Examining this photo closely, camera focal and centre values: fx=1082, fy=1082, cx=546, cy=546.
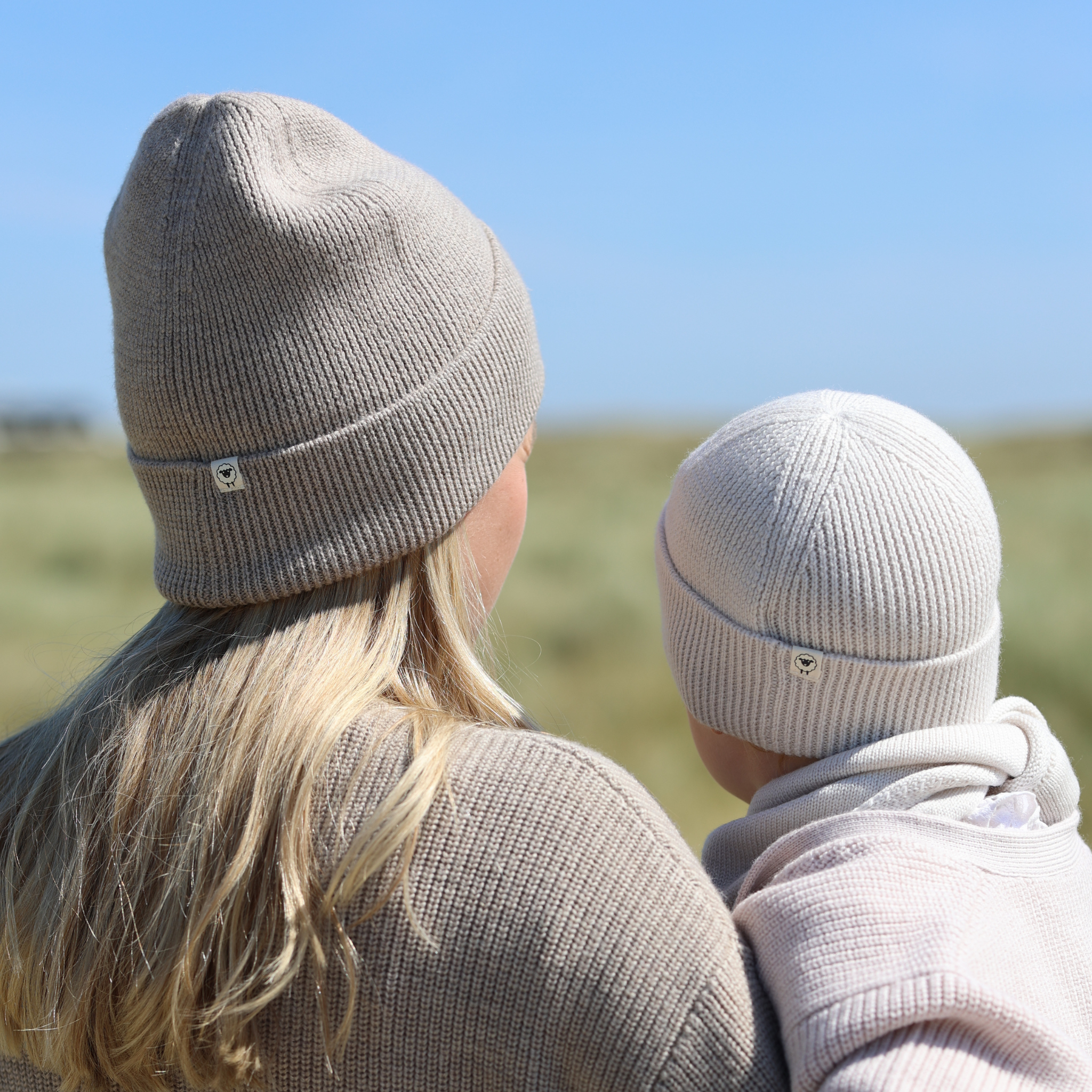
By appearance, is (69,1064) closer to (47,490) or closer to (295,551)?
(295,551)

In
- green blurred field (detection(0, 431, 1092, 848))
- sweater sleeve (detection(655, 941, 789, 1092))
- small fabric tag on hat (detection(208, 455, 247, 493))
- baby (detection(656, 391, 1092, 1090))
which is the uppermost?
small fabric tag on hat (detection(208, 455, 247, 493))

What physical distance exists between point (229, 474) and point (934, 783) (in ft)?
3.80

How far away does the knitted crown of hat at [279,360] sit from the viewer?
1.60 m

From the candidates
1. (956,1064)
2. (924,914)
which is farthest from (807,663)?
(956,1064)

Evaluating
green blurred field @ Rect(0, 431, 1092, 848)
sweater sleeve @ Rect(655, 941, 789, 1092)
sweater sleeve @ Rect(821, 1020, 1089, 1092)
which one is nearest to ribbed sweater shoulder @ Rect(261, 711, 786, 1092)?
sweater sleeve @ Rect(655, 941, 789, 1092)

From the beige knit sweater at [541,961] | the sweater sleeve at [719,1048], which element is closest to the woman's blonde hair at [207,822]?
the beige knit sweater at [541,961]

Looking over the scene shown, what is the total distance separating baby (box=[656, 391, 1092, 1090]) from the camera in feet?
4.32

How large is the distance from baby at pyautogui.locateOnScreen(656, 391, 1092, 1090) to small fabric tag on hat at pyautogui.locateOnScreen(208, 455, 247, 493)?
749 millimetres

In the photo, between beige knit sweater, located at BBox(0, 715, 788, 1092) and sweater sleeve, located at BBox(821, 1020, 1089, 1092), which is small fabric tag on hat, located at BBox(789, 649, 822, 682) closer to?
beige knit sweater, located at BBox(0, 715, 788, 1092)

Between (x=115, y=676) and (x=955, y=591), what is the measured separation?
132 centimetres

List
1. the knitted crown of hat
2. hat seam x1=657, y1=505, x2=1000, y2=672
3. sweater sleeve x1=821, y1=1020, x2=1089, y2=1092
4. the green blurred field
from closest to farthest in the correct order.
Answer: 1. sweater sleeve x1=821, y1=1020, x2=1089, y2=1092
2. the knitted crown of hat
3. hat seam x1=657, y1=505, x2=1000, y2=672
4. the green blurred field

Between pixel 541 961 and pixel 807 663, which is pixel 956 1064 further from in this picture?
pixel 807 663

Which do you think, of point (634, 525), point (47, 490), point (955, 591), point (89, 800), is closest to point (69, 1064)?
point (89, 800)

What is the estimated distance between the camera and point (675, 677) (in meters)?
1.96
